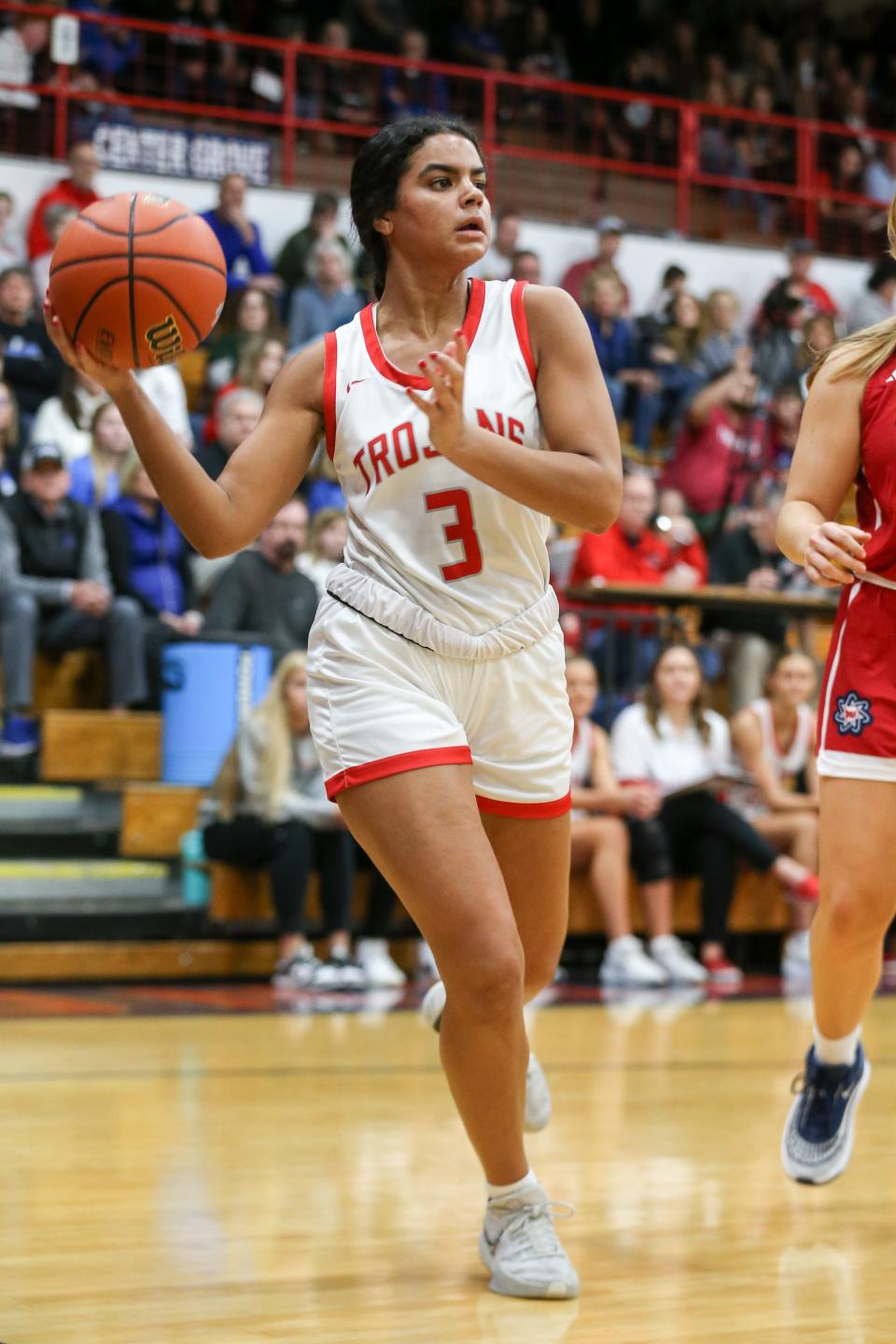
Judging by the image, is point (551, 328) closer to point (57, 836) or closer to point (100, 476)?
point (57, 836)

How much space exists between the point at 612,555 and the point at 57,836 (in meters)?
3.30

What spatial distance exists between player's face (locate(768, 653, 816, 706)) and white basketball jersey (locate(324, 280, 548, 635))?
6046 millimetres

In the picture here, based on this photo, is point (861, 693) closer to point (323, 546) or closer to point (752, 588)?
point (323, 546)

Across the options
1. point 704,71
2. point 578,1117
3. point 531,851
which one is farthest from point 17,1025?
point 704,71

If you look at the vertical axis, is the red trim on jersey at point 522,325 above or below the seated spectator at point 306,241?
below

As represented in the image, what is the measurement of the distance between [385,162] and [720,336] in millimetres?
10886

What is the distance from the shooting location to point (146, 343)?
3125mm

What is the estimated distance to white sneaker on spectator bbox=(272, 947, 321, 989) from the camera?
26.4 feet

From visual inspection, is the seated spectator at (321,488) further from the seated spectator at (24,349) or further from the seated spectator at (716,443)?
the seated spectator at (716,443)

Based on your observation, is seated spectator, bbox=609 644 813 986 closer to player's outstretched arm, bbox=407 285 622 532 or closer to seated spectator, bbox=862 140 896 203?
player's outstretched arm, bbox=407 285 622 532

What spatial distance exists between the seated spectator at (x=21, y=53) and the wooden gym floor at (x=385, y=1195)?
8.62 metres

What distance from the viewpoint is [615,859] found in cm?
874

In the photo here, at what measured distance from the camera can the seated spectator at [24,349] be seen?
10641 mm

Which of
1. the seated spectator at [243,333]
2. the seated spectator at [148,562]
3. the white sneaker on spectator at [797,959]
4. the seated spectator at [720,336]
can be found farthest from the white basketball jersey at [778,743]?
the seated spectator at [720,336]
